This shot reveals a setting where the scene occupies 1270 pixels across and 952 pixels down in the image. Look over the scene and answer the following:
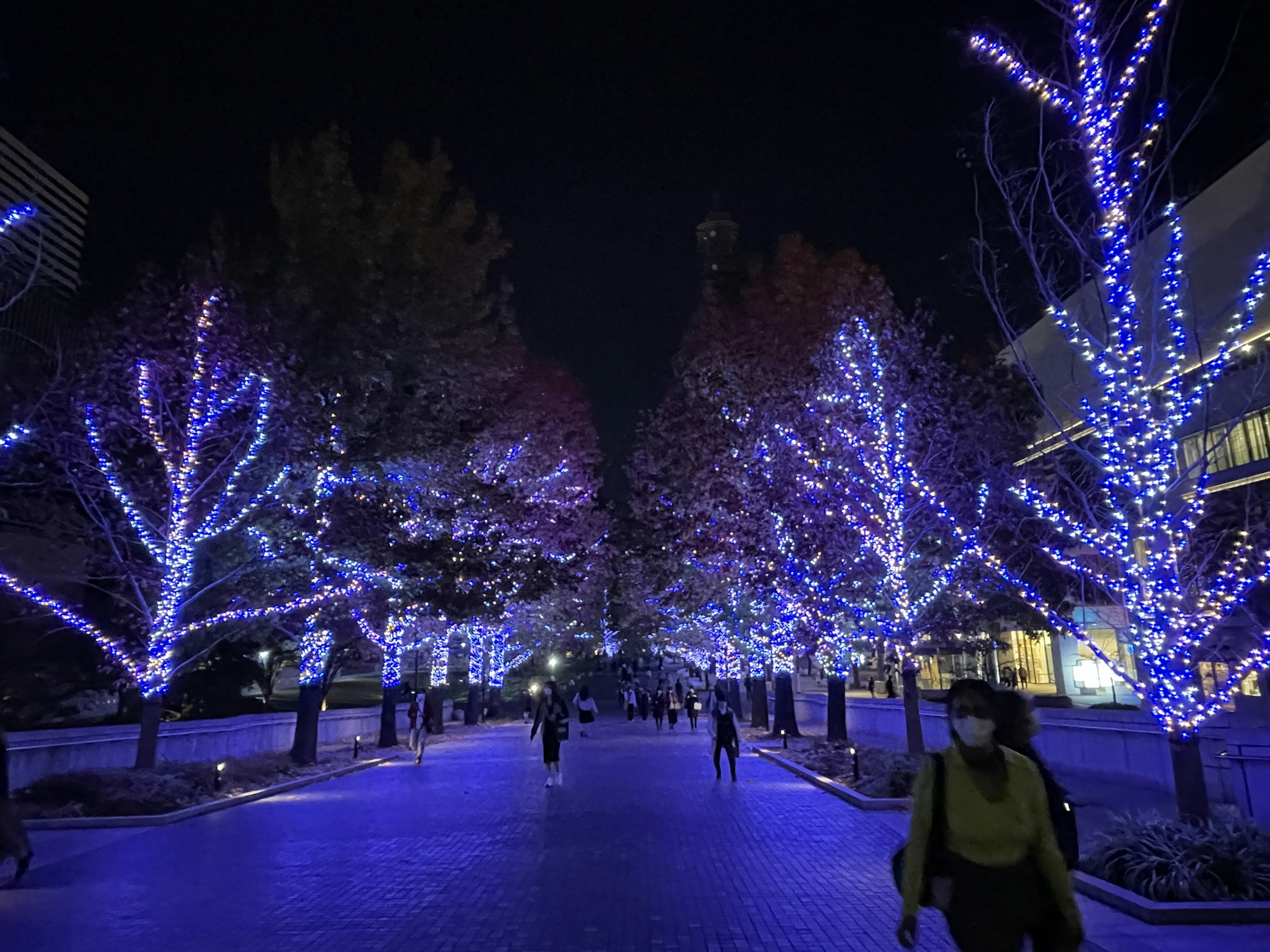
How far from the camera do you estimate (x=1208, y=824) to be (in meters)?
8.05

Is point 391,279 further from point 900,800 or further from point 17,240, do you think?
point 900,800

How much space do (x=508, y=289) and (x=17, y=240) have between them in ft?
49.4

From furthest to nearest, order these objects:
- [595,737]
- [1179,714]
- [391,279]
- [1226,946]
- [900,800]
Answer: [595,737]
[391,279]
[900,800]
[1179,714]
[1226,946]

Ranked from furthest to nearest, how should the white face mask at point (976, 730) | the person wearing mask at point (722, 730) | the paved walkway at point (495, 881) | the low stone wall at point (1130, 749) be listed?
the person wearing mask at point (722, 730)
the low stone wall at point (1130, 749)
the paved walkway at point (495, 881)
the white face mask at point (976, 730)

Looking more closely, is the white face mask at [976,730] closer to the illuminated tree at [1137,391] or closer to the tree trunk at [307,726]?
the illuminated tree at [1137,391]

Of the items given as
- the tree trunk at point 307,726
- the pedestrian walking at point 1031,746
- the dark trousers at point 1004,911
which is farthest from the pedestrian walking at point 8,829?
the tree trunk at point 307,726

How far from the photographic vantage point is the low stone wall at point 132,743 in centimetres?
1462

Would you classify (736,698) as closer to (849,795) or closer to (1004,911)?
(849,795)

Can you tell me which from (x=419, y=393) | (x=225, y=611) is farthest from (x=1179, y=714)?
(x=419, y=393)

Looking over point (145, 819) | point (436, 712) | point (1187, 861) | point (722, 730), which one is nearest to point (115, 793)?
point (145, 819)

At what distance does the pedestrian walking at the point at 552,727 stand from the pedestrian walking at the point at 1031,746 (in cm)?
1273

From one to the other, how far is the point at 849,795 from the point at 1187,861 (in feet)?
22.4

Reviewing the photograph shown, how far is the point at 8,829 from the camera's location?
8562 mm

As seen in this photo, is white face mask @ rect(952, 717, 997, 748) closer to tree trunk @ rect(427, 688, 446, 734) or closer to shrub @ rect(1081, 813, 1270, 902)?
shrub @ rect(1081, 813, 1270, 902)
